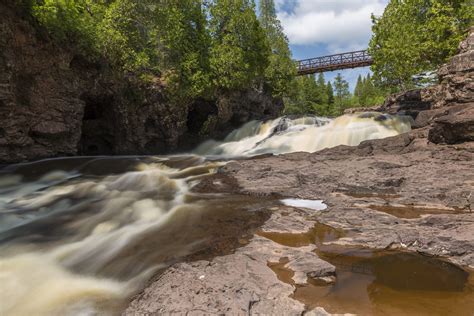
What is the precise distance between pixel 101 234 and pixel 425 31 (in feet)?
63.6

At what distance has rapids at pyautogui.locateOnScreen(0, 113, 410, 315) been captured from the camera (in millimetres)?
3447

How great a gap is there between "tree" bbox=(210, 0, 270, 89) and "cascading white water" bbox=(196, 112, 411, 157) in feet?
11.1

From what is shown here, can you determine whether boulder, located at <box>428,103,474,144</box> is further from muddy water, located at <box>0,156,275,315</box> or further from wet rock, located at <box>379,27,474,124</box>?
muddy water, located at <box>0,156,275,315</box>

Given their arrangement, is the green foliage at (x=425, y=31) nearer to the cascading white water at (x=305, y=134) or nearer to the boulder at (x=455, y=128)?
the cascading white water at (x=305, y=134)

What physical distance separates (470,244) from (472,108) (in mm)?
7055

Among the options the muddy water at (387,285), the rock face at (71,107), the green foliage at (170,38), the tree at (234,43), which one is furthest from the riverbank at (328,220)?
the tree at (234,43)

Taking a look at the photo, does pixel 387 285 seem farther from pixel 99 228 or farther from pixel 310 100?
pixel 310 100

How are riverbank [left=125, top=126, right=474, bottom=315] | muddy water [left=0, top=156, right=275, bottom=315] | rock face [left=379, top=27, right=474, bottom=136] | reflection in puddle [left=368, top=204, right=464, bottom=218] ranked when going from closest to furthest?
riverbank [left=125, top=126, right=474, bottom=315] < muddy water [left=0, top=156, right=275, bottom=315] < reflection in puddle [left=368, top=204, right=464, bottom=218] < rock face [left=379, top=27, right=474, bottom=136]

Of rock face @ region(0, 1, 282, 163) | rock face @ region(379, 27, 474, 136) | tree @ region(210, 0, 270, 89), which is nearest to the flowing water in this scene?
rock face @ region(0, 1, 282, 163)

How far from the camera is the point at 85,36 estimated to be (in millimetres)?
12352

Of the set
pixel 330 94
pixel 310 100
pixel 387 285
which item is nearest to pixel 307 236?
pixel 387 285

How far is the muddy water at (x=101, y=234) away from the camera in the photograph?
3.42 metres

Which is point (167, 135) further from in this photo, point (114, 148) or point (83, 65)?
point (83, 65)

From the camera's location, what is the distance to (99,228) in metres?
5.41
